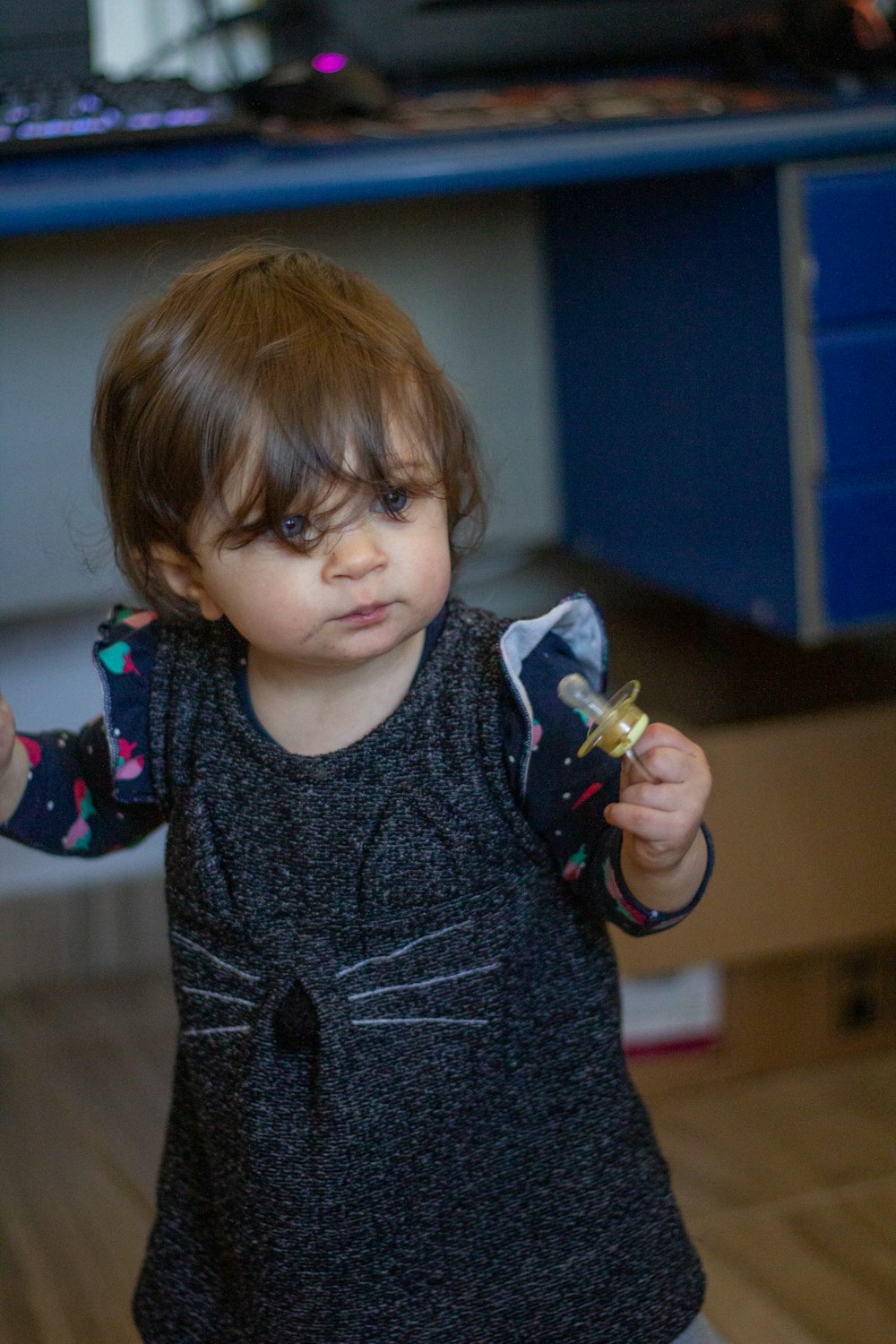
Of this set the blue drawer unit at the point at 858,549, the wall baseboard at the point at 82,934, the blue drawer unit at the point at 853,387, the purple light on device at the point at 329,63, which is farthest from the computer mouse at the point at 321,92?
the wall baseboard at the point at 82,934

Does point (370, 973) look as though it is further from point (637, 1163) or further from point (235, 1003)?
point (637, 1163)

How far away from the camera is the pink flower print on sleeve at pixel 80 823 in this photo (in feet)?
2.62

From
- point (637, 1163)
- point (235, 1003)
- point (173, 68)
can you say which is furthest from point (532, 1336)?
point (173, 68)

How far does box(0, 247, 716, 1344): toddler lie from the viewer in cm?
67

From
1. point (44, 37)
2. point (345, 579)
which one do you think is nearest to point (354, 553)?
point (345, 579)

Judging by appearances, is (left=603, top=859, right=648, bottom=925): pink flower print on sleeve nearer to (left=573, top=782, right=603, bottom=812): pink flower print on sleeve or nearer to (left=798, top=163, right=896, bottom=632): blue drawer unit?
(left=573, top=782, right=603, bottom=812): pink flower print on sleeve

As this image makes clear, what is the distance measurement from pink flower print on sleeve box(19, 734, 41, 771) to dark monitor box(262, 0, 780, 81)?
0.90 metres

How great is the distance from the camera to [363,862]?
711 millimetres

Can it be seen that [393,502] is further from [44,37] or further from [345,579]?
[44,37]

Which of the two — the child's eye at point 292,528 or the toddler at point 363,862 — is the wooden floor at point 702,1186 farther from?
the child's eye at point 292,528

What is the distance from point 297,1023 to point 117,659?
0.21 m

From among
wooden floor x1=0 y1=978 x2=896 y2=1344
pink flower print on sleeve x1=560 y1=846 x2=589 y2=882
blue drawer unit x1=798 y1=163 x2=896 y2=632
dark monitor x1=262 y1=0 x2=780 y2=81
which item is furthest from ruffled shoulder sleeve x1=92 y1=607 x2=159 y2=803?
dark monitor x1=262 y1=0 x2=780 y2=81

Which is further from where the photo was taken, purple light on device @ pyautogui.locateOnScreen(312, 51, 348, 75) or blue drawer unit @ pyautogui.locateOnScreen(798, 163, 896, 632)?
→ purple light on device @ pyautogui.locateOnScreen(312, 51, 348, 75)

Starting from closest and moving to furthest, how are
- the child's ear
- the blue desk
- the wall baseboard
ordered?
the child's ear, the blue desk, the wall baseboard
